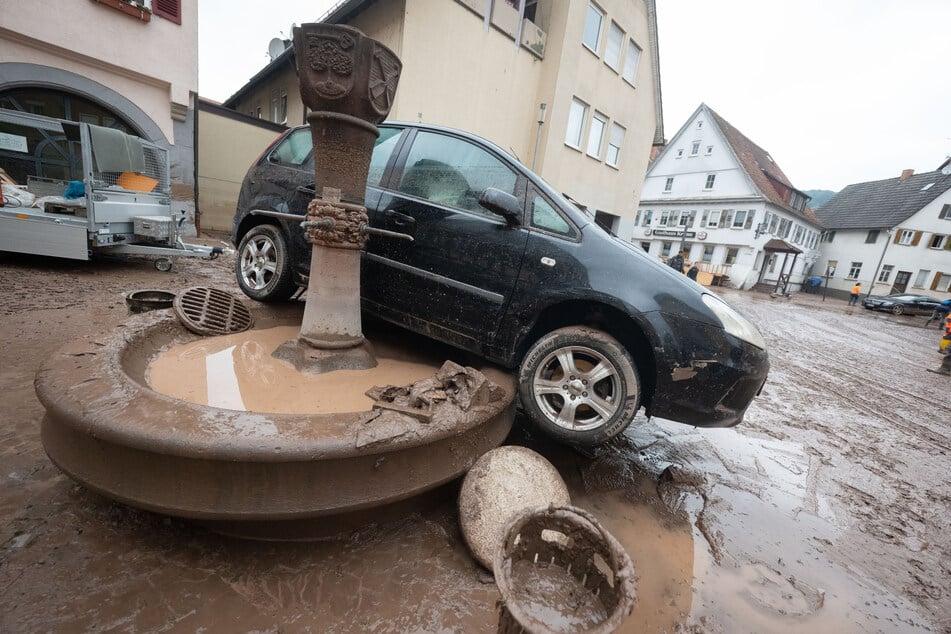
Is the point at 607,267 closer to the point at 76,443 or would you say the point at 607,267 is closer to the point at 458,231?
the point at 458,231

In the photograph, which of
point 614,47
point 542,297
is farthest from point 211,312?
point 614,47

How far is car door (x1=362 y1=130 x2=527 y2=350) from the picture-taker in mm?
2928

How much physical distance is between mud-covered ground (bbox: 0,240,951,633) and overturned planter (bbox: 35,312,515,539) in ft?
1.01

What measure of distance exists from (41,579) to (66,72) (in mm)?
11359

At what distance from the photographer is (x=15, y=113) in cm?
635

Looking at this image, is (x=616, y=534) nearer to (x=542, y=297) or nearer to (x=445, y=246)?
(x=542, y=297)

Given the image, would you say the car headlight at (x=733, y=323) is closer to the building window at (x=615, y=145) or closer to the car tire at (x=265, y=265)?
the car tire at (x=265, y=265)

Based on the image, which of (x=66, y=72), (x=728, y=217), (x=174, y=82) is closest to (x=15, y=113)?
(x=66, y=72)

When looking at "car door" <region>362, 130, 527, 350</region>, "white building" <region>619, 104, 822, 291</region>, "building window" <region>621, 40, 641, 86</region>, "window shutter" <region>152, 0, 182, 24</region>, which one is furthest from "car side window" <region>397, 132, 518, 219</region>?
"white building" <region>619, 104, 822, 291</region>

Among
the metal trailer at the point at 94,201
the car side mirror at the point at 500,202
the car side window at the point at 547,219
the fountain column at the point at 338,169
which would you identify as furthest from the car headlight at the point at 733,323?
the metal trailer at the point at 94,201

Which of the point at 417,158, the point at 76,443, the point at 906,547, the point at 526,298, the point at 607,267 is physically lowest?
the point at 906,547

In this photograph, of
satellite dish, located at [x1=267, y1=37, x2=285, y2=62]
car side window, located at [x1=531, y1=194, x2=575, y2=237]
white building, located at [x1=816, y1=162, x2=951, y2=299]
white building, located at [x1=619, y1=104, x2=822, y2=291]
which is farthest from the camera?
white building, located at [x1=816, y1=162, x2=951, y2=299]

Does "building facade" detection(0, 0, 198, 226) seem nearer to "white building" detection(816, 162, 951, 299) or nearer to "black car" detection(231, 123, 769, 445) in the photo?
"black car" detection(231, 123, 769, 445)

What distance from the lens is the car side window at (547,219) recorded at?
283 centimetres
